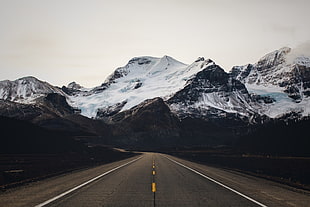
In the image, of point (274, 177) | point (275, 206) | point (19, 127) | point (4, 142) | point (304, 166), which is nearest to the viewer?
point (275, 206)

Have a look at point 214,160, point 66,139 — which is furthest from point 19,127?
point 214,160

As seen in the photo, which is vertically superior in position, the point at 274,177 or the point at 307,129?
the point at 307,129

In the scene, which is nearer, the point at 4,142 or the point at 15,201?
the point at 15,201

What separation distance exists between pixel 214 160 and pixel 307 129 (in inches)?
1645

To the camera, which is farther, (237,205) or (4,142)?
(4,142)

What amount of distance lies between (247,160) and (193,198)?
17.3 m

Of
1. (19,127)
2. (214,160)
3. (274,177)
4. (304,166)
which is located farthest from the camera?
(19,127)

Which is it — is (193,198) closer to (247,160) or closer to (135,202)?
(135,202)

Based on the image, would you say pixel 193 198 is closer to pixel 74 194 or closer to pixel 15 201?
pixel 74 194

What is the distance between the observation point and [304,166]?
17625 millimetres

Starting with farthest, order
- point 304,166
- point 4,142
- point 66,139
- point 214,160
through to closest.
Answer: point 66,139 → point 214,160 → point 4,142 → point 304,166

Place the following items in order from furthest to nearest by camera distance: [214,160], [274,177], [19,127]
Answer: [19,127]
[214,160]
[274,177]

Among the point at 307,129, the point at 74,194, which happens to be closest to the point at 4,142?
the point at 74,194

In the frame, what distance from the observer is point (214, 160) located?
41000mm
